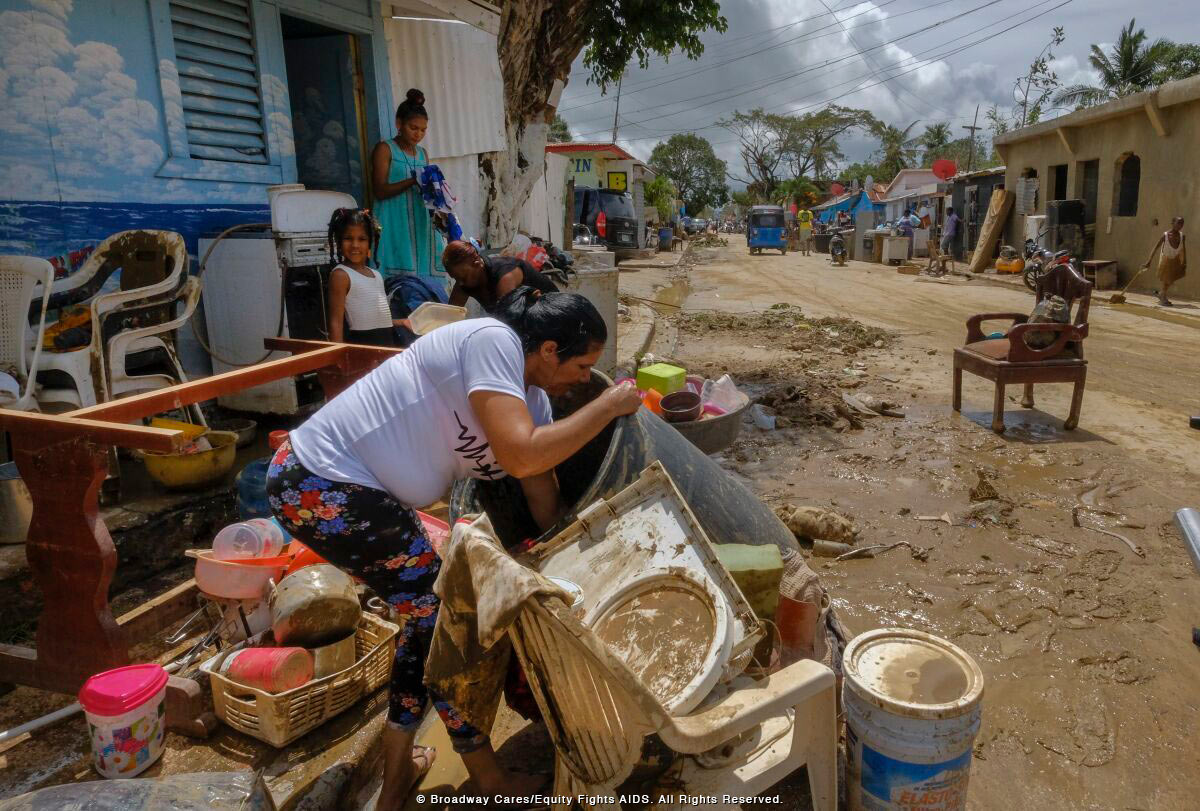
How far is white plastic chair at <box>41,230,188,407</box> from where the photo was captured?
143 inches

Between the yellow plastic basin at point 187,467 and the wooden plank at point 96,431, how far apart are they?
1412 mm

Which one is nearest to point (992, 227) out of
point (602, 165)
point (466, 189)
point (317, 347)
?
point (602, 165)

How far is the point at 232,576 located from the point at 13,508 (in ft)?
4.21

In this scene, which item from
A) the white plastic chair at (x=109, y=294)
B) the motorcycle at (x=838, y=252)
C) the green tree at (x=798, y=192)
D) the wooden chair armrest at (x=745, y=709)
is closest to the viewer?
the wooden chair armrest at (x=745, y=709)

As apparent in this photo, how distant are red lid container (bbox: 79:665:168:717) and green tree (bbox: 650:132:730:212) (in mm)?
63427

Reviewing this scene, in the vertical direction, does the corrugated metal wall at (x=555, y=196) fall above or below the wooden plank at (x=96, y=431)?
above

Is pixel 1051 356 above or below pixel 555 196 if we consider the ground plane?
below

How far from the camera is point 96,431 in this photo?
218cm

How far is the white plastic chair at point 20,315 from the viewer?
3.45 metres

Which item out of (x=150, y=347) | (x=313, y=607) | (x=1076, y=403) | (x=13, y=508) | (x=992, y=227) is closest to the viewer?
(x=313, y=607)

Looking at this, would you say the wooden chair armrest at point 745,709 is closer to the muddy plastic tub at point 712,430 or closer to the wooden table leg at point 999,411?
the muddy plastic tub at point 712,430

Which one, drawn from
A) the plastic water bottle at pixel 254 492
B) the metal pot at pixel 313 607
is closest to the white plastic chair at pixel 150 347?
the plastic water bottle at pixel 254 492

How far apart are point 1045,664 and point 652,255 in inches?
962

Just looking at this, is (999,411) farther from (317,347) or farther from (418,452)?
(418,452)
